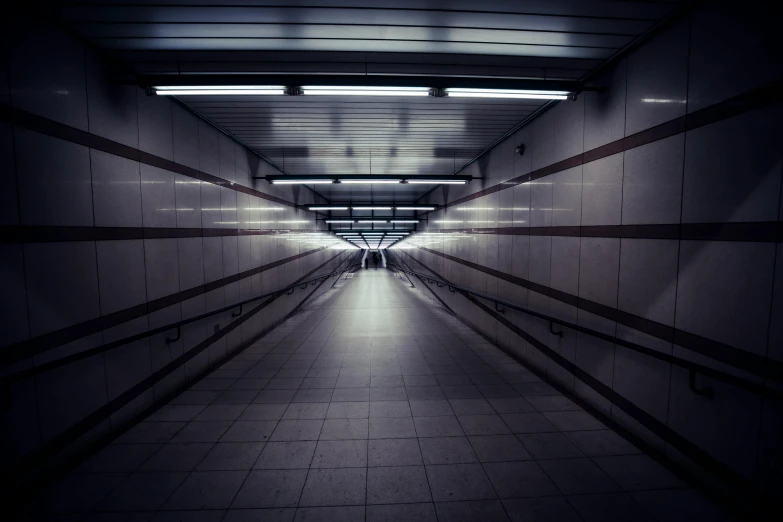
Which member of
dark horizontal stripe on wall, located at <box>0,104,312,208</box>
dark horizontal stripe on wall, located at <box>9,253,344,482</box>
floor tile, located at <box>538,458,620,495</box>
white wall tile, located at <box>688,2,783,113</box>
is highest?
white wall tile, located at <box>688,2,783,113</box>

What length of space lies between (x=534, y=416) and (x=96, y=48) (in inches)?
226

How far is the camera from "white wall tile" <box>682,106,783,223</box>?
1835 mm

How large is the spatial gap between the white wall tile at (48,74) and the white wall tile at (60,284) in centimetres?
109

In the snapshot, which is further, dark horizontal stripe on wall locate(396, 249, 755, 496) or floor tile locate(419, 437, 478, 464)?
floor tile locate(419, 437, 478, 464)

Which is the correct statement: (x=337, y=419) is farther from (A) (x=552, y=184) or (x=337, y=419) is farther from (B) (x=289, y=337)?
(A) (x=552, y=184)

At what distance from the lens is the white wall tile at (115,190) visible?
2.83 m

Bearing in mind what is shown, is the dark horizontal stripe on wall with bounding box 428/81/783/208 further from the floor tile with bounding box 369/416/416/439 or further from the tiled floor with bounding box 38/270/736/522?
the floor tile with bounding box 369/416/416/439

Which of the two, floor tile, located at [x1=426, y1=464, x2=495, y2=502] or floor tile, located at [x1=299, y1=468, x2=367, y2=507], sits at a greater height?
floor tile, located at [x1=426, y1=464, x2=495, y2=502]

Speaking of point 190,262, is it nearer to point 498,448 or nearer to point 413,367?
point 413,367

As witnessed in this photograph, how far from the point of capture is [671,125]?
8.08ft

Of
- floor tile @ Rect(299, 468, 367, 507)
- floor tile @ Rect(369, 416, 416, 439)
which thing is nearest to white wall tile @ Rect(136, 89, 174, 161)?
floor tile @ Rect(299, 468, 367, 507)

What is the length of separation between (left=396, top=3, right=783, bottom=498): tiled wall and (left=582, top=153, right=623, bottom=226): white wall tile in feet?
0.05

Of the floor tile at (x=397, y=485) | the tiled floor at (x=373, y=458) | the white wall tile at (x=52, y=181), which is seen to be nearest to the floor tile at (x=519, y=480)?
the tiled floor at (x=373, y=458)

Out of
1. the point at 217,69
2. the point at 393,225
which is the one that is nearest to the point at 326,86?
the point at 217,69
